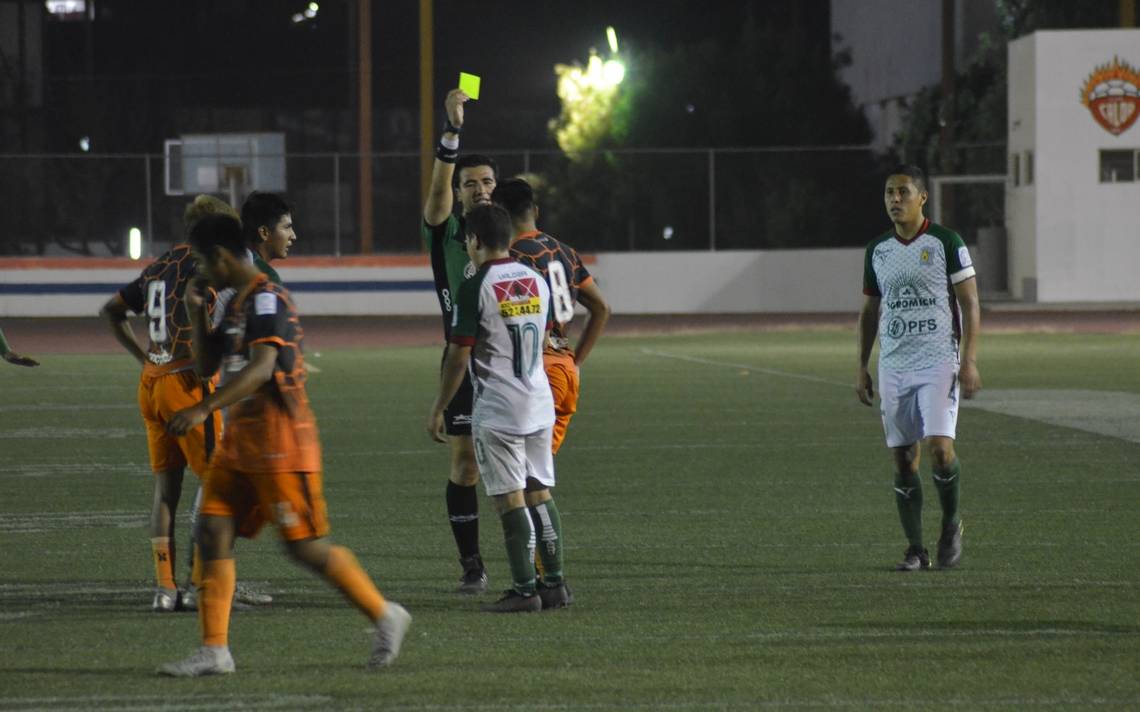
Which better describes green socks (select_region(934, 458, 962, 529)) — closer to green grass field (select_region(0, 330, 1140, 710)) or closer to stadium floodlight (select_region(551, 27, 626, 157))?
green grass field (select_region(0, 330, 1140, 710))

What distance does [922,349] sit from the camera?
9.20 meters

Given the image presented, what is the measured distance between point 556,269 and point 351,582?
7.08 ft

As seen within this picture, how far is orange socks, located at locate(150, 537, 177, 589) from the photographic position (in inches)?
324

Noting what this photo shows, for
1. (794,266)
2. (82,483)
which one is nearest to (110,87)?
(794,266)

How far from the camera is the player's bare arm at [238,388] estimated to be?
21.2 ft

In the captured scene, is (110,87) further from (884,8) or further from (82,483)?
(82,483)

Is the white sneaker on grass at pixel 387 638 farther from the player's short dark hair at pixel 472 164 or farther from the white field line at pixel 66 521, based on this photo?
the white field line at pixel 66 521

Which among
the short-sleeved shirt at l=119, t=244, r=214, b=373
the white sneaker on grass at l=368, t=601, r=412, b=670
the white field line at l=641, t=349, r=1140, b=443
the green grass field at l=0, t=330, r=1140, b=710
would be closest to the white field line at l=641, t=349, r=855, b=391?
the white field line at l=641, t=349, r=1140, b=443

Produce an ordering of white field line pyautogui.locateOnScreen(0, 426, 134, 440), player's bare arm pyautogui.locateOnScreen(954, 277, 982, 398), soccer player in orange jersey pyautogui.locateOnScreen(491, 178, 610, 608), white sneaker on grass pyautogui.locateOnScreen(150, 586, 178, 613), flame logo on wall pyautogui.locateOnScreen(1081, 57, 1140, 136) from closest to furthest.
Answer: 1. soccer player in orange jersey pyautogui.locateOnScreen(491, 178, 610, 608)
2. white sneaker on grass pyautogui.locateOnScreen(150, 586, 178, 613)
3. player's bare arm pyautogui.locateOnScreen(954, 277, 982, 398)
4. white field line pyautogui.locateOnScreen(0, 426, 134, 440)
5. flame logo on wall pyautogui.locateOnScreen(1081, 57, 1140, 136)

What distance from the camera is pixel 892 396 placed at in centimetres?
927

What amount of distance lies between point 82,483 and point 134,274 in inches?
988


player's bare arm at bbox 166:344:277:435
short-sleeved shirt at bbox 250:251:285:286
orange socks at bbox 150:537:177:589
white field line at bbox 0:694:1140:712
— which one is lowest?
white field line at bbox 0:694:1140:712

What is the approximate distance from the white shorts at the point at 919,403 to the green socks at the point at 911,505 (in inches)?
7.2

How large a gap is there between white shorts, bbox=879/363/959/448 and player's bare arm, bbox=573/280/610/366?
1.49 metres
